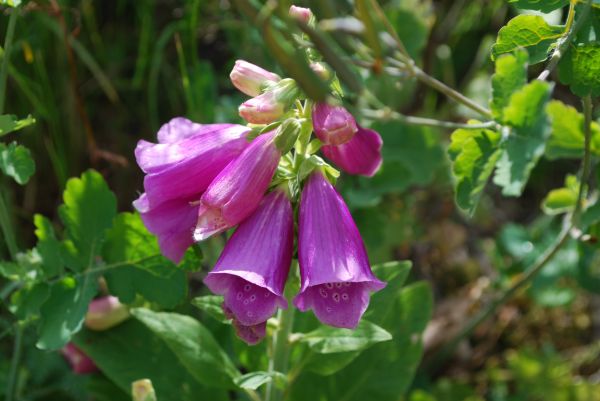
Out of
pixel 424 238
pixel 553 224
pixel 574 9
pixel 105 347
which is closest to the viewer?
pixel 574 9

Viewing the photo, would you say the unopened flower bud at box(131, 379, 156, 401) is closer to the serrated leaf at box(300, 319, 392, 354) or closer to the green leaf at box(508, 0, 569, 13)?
the serrated leaf at box(300, 319, 392, 354)

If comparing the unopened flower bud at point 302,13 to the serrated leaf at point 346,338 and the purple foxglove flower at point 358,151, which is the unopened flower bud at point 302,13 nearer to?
the purple foxglove flower at point 358,151

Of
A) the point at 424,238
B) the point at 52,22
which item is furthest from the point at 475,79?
the point at 52,22

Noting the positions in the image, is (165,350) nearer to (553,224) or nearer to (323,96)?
(323,96)

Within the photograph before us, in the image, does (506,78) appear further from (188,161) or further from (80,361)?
(80,361)

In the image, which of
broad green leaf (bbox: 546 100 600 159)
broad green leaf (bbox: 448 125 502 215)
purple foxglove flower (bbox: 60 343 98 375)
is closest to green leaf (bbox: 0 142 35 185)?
purple foxglove flower (bbox: 60 343 98 375)

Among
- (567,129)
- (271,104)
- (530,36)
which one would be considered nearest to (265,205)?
(271,104)

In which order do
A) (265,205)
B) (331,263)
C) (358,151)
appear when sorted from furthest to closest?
1. (358,151)
2. (265,205)
3. (331,263)
